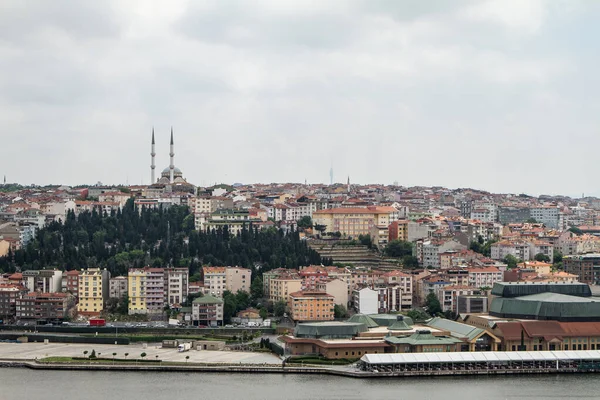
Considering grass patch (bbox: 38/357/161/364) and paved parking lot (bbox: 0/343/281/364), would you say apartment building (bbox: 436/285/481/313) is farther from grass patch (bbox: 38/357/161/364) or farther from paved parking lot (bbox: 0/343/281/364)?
grass patch (bbox: 38/357/161/364)

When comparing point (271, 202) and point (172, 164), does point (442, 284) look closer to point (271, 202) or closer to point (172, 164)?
point (271, 202)

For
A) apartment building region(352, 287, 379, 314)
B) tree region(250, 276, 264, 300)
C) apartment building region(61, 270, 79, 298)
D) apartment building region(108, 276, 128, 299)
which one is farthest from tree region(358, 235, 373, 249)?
apartment building region(61, 270, 79, 298)

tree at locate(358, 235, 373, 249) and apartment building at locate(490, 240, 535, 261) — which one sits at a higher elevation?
tree at locate(358, 235, 373, 249)

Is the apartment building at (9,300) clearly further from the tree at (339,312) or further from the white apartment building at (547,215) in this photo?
the white apartment building at (547,215)

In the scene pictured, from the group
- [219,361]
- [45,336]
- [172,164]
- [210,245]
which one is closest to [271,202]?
[172,164]

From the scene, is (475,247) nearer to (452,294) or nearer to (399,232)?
(399,232)
